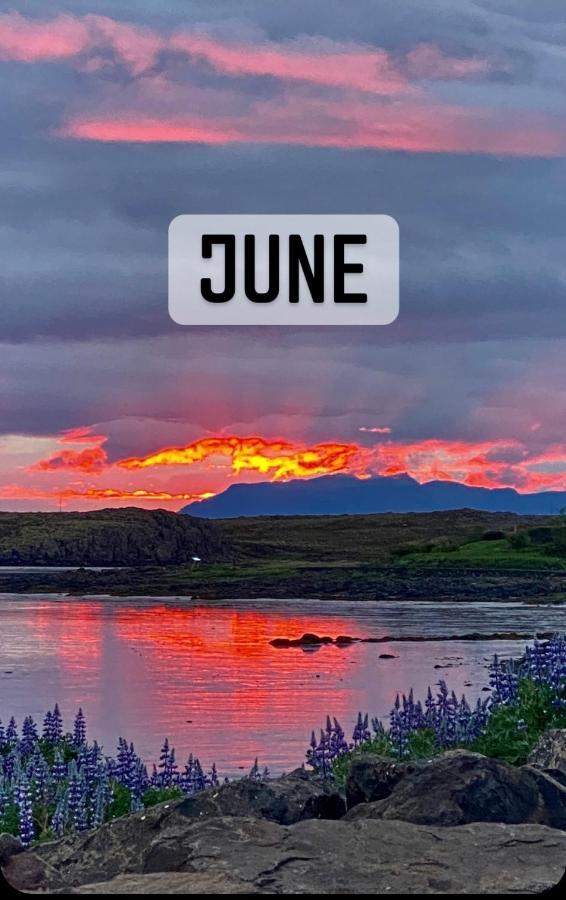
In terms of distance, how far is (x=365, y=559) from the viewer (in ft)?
203

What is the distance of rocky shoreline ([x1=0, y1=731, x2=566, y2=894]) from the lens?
18.4 ft

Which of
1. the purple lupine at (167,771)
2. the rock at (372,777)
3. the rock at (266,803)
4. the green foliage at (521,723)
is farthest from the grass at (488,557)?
the rock at (266,803)

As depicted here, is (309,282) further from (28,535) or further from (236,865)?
(28,535)

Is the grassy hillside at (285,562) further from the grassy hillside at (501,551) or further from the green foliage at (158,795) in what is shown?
the green foliage at (158,795)

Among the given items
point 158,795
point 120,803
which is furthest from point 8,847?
point 120,803

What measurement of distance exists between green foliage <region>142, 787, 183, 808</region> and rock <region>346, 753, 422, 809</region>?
6.58ft

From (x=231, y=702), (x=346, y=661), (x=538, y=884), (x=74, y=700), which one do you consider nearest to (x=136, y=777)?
(x=538, y=884)

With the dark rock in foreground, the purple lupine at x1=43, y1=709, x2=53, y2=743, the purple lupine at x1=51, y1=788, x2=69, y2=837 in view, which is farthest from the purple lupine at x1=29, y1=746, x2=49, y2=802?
the dark rock in foreground

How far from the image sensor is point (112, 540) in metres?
76.6

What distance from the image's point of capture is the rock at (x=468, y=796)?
6742 mm

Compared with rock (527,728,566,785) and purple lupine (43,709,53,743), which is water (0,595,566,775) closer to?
purple lupine (43,709,53,743)

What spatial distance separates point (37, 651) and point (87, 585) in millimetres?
31389

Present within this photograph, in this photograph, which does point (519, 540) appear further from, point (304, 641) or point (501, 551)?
point (304, 641)

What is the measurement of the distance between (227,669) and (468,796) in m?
14.0
